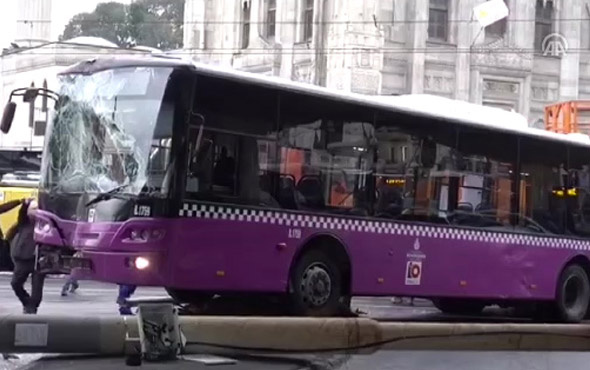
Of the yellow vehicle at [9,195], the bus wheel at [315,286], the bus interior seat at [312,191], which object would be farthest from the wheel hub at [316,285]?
the yellow vehicle at [9,195]

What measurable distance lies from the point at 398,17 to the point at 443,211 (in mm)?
25421

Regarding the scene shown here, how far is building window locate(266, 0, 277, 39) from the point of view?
4453 cm

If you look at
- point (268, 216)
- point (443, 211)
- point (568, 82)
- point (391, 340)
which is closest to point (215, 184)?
point (268, 216)

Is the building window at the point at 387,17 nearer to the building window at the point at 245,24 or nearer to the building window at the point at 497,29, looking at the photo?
the building window at the point at 497,29

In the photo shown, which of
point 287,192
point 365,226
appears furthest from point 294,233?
point 365,226

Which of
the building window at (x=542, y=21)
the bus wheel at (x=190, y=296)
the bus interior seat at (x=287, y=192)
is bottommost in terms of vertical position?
the bus wheel at (x=190, y=296)

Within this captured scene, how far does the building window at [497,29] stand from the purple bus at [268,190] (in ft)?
84.6

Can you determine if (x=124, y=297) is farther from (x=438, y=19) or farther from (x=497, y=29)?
(x=497, y=29)

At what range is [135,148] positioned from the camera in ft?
41.6

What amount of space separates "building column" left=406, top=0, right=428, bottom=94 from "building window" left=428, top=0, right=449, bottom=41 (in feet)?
2.79

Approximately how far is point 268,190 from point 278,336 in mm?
7946

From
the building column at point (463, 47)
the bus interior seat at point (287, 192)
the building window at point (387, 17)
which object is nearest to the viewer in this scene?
the bus interior seat at point (287, 192)

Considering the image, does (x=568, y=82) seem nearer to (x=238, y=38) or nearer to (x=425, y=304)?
(x=238, y=38)

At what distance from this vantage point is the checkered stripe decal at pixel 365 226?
1283 cm
